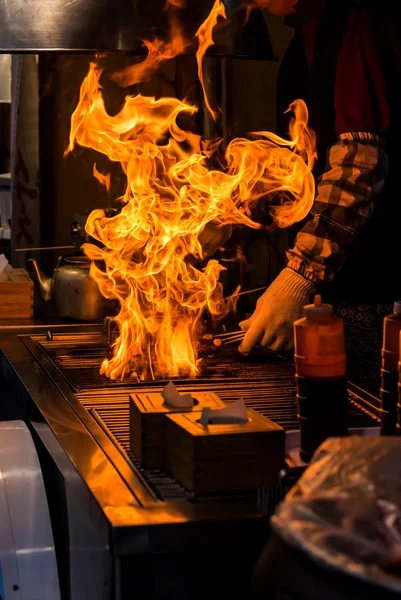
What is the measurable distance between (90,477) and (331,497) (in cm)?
62

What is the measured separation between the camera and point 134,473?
71.7 inches

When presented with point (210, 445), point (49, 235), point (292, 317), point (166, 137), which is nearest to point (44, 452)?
point (292, 317)

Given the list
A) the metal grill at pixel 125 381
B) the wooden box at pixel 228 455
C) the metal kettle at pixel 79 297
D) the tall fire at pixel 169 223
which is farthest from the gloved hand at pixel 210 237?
the wooden box at pixel 228 455

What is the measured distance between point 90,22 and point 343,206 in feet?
2.86

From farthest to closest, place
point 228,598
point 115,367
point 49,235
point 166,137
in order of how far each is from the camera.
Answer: point 49,235
point 166,137
point 115,367
point 228,598

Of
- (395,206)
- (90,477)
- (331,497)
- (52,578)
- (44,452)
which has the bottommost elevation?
(52,578)

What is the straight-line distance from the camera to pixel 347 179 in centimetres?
289

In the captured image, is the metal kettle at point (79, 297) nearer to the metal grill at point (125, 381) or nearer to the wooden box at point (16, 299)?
the wooden box at point (16, 299)

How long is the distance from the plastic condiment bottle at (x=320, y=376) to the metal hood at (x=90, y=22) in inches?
49.7

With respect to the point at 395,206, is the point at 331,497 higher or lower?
lower

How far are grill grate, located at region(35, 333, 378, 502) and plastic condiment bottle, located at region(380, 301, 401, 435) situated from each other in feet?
0.98

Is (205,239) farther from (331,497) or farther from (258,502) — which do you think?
(331,497)

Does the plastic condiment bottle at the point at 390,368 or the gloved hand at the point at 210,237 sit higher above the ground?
the gloved hand at the point at 210,237

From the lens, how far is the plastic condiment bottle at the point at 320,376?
1784mm
